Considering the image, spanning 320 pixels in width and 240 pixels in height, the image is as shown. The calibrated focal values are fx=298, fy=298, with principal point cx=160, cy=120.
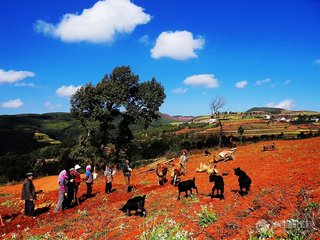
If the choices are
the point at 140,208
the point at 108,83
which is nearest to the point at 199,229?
the point at 140,208

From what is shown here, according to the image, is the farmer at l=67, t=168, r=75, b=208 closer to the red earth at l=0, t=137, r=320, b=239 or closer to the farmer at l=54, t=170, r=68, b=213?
the farmer at l=54, t=170, r=68, b=213

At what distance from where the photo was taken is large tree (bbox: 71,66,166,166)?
37.9 metres

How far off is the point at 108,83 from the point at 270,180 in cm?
2634

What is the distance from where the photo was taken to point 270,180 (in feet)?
55.3

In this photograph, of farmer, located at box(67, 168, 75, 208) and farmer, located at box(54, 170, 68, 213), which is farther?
farmer, located at box(67, 168, 75, 208)

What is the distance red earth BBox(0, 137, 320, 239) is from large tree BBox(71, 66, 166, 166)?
1635cm

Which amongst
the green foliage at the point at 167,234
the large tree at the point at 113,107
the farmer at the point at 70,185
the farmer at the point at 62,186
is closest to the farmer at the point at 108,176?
the farmer at the point at 70,185

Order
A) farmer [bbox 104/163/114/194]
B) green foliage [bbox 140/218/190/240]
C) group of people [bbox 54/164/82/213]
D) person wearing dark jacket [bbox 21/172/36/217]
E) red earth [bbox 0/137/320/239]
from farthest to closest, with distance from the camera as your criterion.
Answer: farmer [bbox 104/163/114/194]
group of people [bbox 54/164/82/213]
person wearing dark jacket [bbox 21/172/36/217]
red earth [bbox 0/137/320/239]
green foliage [bbox 140/218/190/240]

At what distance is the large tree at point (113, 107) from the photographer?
1492 inches

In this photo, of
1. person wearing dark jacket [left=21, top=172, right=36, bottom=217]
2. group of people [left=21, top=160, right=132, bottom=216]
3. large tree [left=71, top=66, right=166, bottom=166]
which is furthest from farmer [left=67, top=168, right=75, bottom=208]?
large tree [left=71, top=66, right=166, bottom=166]

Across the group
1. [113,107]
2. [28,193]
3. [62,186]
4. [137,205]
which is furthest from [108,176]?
[113,107]

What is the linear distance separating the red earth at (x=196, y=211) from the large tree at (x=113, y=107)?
16.4 meters

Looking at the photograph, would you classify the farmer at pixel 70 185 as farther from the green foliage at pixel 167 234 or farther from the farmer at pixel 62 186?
the green foliage at pixel 167 234

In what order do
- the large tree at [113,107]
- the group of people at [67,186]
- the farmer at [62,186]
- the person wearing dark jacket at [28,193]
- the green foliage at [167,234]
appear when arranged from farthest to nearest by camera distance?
1. the large tree at [113,107]
2. the group of people at [67,186]
3. the farmer at [62,186]
4. the person wearing dark jacket at [28,193]
5. the green foliage at [167,234]
